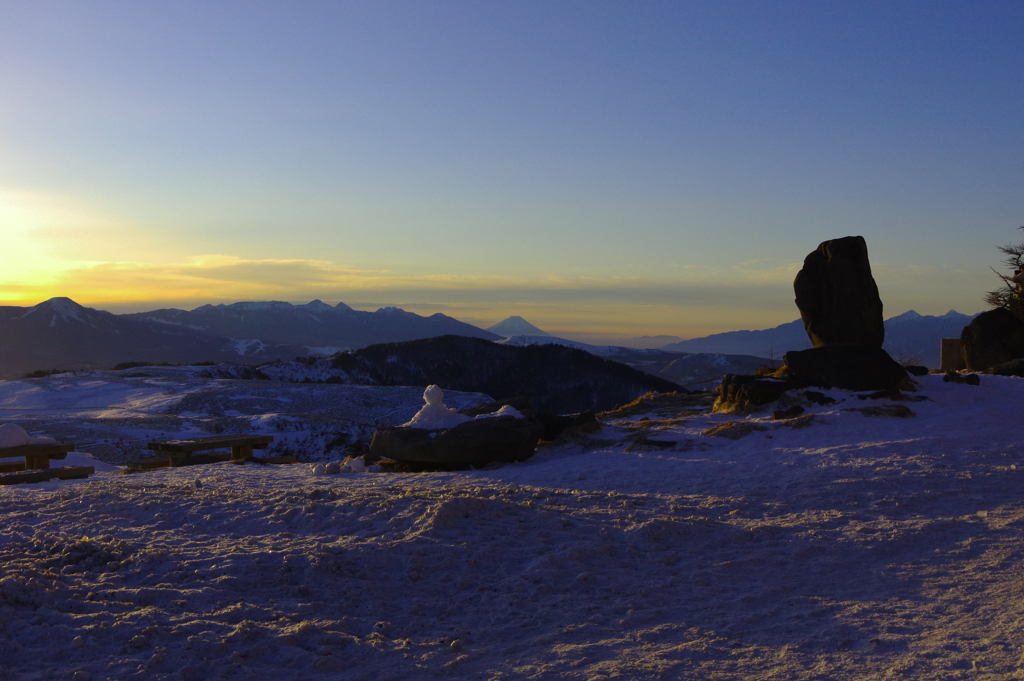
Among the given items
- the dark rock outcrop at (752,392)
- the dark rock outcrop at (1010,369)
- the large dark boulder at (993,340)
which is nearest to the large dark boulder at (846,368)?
the dark rock outcrop at (752,392)

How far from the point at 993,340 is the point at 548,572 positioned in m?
16.9

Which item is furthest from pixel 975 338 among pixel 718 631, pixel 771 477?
pixel 718 631

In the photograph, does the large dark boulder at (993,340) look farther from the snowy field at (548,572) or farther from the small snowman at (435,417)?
the small snowman at (435,417)

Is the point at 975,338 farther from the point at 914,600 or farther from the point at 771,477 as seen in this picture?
the point at 914,600

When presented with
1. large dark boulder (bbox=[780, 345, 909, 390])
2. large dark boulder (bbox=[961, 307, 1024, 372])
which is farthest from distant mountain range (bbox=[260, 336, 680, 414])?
large dark boulder (bbox=[780, 345, 909, 390])

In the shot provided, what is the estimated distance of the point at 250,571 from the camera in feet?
20.1

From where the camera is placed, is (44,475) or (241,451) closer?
(44,475)

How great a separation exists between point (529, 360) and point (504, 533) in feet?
274

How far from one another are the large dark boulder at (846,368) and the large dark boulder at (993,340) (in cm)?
542

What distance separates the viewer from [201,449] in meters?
14.8

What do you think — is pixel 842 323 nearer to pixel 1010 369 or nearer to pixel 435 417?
pixel 1010 369

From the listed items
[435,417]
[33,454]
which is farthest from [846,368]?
[33,454]

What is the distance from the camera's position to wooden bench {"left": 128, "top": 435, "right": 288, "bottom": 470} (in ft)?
47.9

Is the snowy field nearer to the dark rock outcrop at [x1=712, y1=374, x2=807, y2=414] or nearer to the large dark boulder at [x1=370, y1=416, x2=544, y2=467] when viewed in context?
the large dark boulder at [x1=370, y1=416, x2=544, y2=467]
